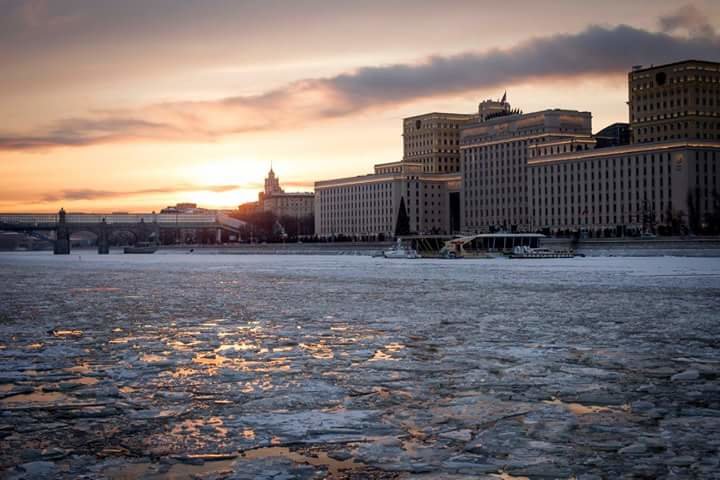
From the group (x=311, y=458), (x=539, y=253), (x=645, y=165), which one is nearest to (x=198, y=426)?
A: (x=311, y=458)

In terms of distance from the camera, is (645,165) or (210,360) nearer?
(210,360)

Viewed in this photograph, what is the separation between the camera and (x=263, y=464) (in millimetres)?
9195

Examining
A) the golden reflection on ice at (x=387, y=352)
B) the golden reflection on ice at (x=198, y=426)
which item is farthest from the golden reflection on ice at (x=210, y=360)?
the golden reflection on ice at (x=198, y=426)

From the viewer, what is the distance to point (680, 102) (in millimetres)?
179125

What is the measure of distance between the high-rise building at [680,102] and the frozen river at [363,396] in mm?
164512

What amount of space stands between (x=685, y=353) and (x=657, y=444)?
25.6ft

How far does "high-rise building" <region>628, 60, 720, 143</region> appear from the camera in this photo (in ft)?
581

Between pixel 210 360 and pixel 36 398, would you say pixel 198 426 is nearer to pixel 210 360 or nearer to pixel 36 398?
pixel 36 398

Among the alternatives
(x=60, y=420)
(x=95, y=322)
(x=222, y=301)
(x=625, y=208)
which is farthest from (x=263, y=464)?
(x=625, y=208)

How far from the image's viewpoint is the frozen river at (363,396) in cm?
929

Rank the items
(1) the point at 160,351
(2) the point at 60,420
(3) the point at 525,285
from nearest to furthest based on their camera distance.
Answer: (2) the point at 60,420, (1) the point at 160,351, (3) the point at 525,285

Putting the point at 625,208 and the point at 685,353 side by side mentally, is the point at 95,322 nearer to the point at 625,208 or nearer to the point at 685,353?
the point at 685,353

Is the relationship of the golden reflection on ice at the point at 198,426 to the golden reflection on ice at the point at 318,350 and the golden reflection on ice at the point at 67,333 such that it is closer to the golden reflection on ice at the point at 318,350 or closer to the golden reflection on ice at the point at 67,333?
the golden reflection on ice at the point at 318,350

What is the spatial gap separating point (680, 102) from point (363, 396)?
182m
